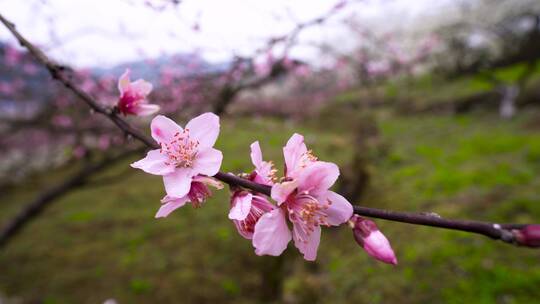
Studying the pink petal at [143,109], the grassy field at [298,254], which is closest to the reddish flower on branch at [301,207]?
the pink petal at [143,109]

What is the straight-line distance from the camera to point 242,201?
2.16 feet

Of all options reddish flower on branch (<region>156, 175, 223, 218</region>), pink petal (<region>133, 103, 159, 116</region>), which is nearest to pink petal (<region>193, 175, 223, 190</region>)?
reddish flower on branch (<region>156, 175, 223, 218</region>)

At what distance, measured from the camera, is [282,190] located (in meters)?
0.65

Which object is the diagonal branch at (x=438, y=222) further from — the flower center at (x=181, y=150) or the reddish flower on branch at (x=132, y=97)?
the reddish flower on branch at (x=132, y=97)

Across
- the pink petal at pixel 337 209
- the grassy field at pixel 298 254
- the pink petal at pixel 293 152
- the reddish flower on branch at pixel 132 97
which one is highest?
the reddish flower on branch at pixel 132 97

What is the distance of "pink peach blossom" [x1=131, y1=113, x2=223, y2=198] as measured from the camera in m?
0.71

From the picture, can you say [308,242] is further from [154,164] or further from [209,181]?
[154,164]

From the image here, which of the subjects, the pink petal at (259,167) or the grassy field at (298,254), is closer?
the pink petal at (259,167)

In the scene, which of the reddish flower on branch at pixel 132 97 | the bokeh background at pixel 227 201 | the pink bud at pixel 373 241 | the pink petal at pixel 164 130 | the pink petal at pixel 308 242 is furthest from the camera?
the bokeh background at pixel 227 201

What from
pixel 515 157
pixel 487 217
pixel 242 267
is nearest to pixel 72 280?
pixel 242 267

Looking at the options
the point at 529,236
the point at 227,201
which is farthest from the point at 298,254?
the point at 529,236

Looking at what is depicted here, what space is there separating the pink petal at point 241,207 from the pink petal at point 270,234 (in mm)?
34

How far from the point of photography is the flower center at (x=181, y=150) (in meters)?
0.77

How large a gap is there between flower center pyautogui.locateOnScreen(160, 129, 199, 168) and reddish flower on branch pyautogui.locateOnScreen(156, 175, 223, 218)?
58mm
